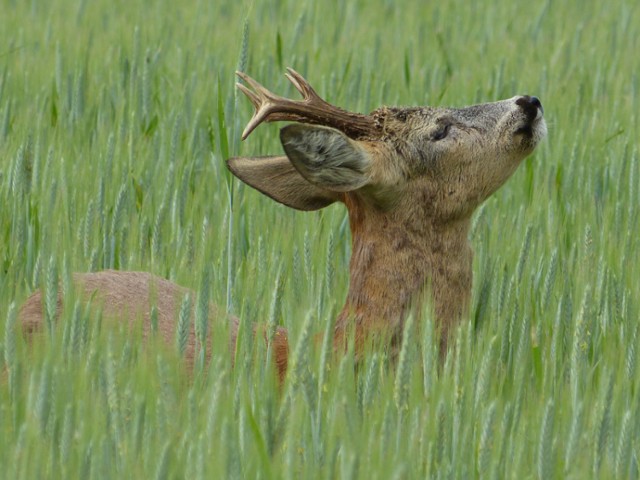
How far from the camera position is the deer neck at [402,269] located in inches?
173

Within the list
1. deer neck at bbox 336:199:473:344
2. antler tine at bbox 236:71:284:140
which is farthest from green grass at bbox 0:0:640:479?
antler tine at bbox 236:71:284:140

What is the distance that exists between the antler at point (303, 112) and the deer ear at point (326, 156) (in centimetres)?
14

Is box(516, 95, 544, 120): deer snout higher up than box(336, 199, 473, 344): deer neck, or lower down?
higher up

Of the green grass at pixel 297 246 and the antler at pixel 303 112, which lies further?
the antler at pixel 303 112

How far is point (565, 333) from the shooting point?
4.36 metres

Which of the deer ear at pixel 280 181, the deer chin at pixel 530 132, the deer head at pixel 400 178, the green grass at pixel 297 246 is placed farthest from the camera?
the deer chin at pixel 530 132

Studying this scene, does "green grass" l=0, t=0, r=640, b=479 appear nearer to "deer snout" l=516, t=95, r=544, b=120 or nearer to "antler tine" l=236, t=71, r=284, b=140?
"antler tine" l=236, t=71, r=284, b=140

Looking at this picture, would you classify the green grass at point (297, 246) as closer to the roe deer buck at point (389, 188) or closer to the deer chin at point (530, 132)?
the roe deer buck at point (389, 188)

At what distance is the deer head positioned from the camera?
4348 mm

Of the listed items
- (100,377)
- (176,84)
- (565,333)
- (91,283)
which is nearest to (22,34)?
(176,84)

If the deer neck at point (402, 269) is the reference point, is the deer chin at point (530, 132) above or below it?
above

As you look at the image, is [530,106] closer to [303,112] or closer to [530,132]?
[530,132]

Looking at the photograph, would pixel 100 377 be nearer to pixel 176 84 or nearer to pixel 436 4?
pixel 176 84

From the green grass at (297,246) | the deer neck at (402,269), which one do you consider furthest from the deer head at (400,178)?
the green grass at (297,246)
